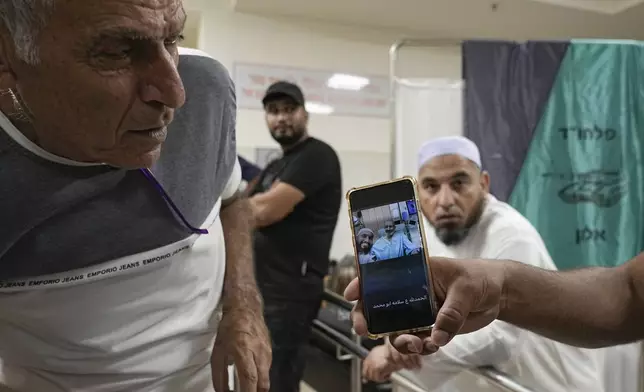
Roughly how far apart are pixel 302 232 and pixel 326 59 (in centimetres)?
191

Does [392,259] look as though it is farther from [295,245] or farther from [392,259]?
[295,245]

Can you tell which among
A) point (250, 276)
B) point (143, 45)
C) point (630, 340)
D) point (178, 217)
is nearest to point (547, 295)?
point (630, 340)

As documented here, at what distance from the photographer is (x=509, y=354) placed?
3.97ft

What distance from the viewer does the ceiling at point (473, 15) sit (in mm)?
3141

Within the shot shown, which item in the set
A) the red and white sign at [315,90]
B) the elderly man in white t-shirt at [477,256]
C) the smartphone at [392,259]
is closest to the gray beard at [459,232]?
the elderly man in white t-shirt at [477,256]

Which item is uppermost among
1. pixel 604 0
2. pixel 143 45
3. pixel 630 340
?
pixel 604 0

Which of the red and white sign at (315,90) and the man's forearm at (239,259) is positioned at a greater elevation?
the red and white sign at (315,90)

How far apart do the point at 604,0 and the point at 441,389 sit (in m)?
3.04

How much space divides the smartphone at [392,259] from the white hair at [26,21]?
37cm

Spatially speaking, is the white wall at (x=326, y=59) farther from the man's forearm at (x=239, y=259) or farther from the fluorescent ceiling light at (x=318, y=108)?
the man's forearm at (x=239, y=259)

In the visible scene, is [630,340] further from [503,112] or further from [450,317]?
[503,112]

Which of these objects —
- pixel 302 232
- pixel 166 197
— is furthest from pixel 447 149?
pixel 166 197

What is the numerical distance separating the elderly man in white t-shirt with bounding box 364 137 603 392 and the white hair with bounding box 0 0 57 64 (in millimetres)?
896

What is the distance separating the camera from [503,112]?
76.0 inches
